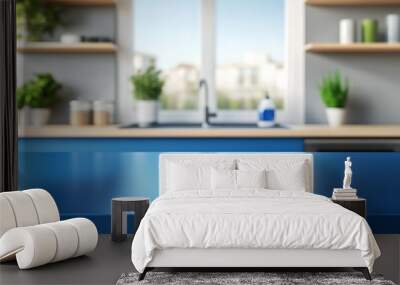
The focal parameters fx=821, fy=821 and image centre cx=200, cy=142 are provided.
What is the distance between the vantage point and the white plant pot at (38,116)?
732cm

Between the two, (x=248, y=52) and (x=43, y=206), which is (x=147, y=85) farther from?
(x=43, y=206)

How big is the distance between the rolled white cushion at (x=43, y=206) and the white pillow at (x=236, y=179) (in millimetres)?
1224

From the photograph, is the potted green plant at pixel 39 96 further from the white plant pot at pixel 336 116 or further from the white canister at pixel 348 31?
the white canister at pixel 348 31

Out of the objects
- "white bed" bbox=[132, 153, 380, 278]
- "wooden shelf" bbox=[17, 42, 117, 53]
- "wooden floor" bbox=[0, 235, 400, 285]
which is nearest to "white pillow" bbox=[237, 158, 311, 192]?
"wooden floor" bbox=[0, 235, 400, 285]

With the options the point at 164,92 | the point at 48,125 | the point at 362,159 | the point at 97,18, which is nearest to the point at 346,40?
the point at 362,159

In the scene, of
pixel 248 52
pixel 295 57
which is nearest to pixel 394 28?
pixel 295 57

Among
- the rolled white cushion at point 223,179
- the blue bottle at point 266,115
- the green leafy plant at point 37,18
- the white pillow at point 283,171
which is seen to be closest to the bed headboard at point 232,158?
the white pillow at point 283,171

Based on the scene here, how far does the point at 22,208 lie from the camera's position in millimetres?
5594

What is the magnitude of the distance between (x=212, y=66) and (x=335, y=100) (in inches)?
46.5

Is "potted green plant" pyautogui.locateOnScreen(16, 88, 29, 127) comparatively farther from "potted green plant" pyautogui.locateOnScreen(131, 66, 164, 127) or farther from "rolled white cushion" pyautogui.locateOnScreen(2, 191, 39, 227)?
"rolled white cushion" pyautogui.locateOnScreen(2, 191, 39, 227)

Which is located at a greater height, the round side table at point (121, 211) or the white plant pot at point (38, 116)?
the white plant pot at point (38, 116)

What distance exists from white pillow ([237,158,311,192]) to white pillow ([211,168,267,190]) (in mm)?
99

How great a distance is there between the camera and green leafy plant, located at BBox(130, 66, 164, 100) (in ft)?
24.2

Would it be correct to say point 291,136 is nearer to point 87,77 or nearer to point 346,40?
point 346,40
